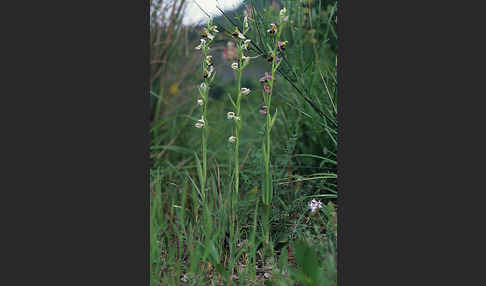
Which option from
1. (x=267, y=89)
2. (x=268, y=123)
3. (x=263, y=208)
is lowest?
(x=263, y=208)

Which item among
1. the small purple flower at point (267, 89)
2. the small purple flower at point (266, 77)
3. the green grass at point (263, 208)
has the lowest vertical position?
the green grass at point (263, 208)

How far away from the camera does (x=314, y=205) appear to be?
74.8 inches

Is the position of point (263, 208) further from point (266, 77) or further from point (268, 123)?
point (266, 77)

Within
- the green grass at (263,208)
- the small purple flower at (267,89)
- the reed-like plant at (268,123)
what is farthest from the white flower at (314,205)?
the small purple flower at (267,89)

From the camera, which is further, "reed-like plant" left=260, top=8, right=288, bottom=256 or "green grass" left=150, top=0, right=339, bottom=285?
"reed-like plant" left=260, top=8, right=288, bottom=256

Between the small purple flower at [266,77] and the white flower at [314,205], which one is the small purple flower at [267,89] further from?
the white flower at [314,205]

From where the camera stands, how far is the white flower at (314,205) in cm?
189

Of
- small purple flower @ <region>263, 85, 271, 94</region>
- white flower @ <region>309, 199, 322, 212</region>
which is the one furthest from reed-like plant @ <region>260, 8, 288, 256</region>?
white flower @ <region>309, 199, 322, 212</region>

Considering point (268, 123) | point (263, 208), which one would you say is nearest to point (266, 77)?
point (268, 123)

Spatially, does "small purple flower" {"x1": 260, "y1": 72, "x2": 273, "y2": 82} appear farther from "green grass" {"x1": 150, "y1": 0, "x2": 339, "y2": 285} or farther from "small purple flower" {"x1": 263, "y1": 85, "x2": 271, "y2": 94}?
"green grass" {"x1": 150, "y1": 0, "x2": 339, "y2": 285}

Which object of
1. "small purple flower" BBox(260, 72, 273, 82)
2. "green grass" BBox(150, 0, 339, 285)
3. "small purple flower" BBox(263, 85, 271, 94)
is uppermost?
"small purple flower" BBox(260, 72, 273, 82)

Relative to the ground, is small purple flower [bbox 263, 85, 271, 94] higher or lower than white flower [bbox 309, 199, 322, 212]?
higher

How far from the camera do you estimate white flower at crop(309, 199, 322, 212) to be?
6.20ft

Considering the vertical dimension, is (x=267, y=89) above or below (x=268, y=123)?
above
